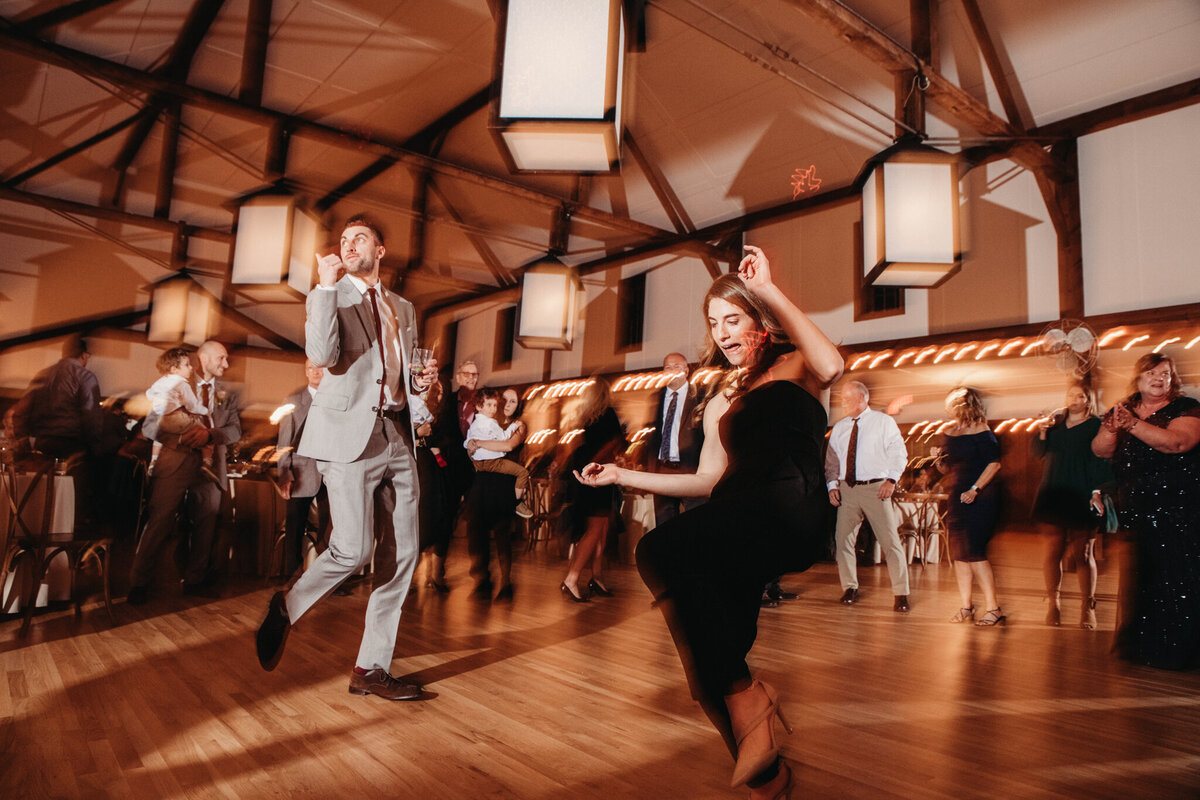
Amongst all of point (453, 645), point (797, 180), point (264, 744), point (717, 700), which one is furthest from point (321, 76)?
point (717, 700)

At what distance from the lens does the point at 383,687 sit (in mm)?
2242

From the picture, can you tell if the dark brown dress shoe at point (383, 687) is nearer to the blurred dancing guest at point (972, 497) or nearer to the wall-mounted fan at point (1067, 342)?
the blurred dancing guest at point (972, 497)

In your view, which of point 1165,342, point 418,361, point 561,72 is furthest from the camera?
point 1165,342

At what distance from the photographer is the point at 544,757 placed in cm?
182

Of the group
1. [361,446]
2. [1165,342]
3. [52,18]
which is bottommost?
[361,446]

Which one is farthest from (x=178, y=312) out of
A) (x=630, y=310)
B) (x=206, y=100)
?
(x=630, y=310)

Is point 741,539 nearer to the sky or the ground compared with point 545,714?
nearer to the sky

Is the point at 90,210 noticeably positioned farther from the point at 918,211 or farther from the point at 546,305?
the point at 918,211

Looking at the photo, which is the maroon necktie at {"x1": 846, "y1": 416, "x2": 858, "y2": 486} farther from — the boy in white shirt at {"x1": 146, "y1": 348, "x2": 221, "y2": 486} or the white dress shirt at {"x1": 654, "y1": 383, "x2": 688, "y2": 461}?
the boy in white shirt at {"x1": 146, "y1": 348, "x2": 221, "y2": 486}

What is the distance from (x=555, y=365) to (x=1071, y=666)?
9.67m

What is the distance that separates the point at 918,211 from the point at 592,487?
2679 mm

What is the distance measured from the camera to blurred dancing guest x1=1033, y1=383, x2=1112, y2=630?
12.9 ft

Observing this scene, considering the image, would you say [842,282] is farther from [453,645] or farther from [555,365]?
[453,645]

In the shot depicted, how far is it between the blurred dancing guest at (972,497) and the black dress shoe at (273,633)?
3706mm
